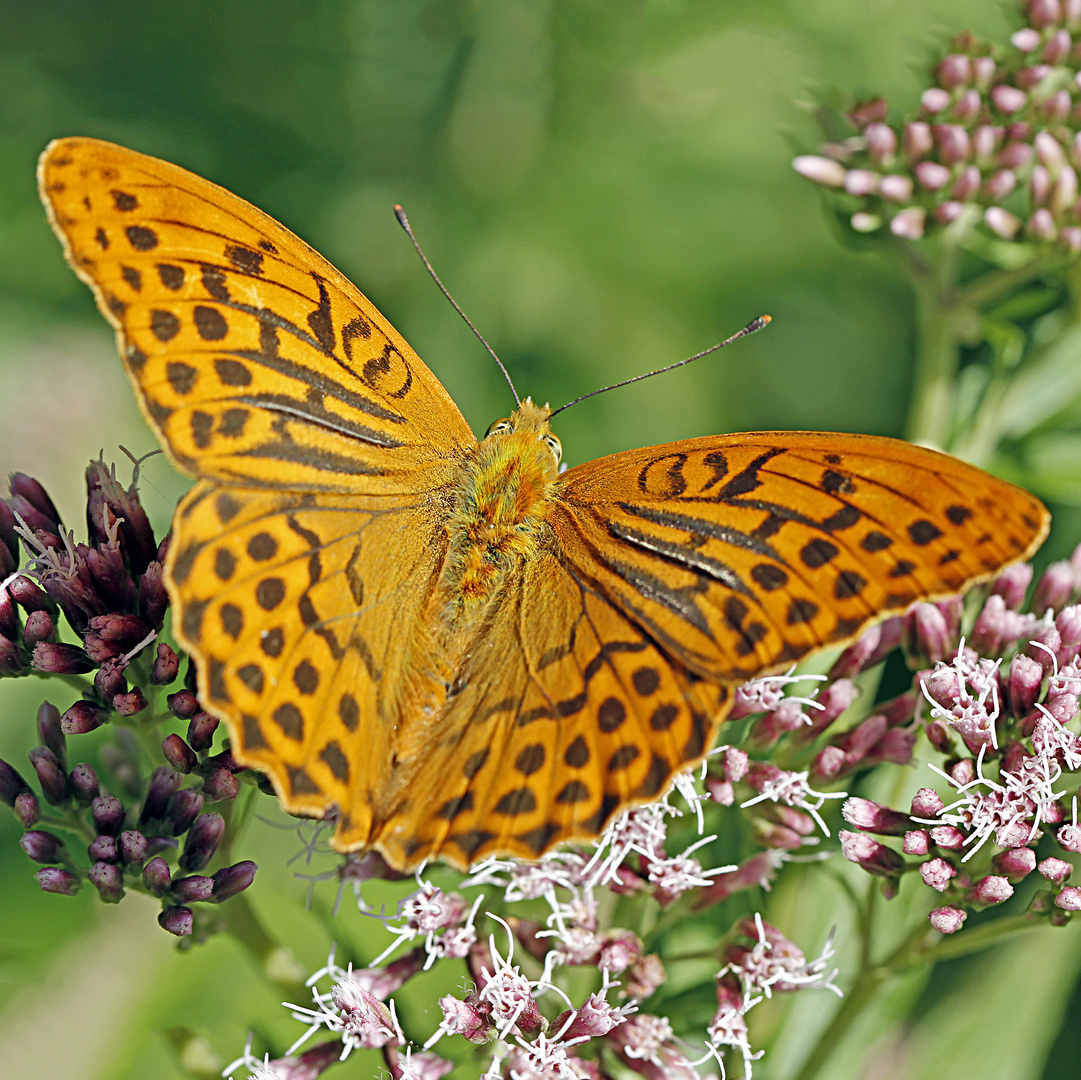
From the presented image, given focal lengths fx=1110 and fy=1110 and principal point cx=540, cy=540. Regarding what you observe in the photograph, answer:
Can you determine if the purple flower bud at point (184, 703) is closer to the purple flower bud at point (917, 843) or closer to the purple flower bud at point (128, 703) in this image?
the purple flower bud at point (128, 703)

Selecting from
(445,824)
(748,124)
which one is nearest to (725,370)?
(748,124)

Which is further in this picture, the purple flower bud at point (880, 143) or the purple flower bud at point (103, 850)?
the purple flower bud at point (880, 143)

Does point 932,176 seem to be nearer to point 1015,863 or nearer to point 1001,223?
point 1001,223

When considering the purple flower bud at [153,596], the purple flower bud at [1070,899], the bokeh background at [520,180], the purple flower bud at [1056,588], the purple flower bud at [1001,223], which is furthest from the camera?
the bokeh background at [520,180]

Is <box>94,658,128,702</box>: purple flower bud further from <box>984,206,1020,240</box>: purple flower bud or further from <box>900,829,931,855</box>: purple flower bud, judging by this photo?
<box>984,206,1020,240</box>: purple flower bud

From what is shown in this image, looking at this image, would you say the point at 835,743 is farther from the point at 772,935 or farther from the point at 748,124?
the point at 748,124


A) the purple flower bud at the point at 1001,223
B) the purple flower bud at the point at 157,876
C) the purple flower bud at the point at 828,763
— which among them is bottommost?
the purple flower bud at the point at 828,763

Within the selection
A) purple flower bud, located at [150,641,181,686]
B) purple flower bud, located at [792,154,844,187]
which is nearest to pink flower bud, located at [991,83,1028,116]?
purple flower bud, located at [792,154,844,187]

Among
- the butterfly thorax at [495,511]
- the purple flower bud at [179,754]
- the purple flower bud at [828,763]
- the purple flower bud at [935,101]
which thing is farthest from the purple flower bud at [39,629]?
the purple flower bud at [935,101]
